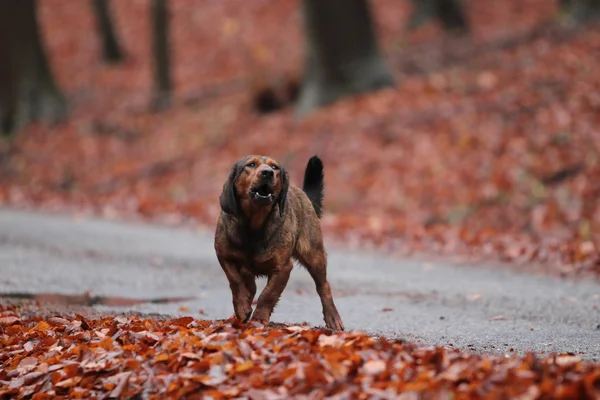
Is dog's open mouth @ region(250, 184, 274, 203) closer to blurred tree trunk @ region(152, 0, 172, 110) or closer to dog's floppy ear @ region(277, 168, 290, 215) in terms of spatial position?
dog's floppy ear @ region(277, 168, 290, 215)

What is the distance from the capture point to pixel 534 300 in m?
7.84

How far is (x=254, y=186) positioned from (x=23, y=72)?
2018cm

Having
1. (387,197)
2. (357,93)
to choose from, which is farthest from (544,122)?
(357,93)

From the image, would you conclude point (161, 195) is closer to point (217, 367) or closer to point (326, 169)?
point (326, 169)

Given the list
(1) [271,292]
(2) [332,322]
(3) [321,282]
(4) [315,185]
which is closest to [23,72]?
(4) [315,185]

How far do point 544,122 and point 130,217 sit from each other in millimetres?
7356

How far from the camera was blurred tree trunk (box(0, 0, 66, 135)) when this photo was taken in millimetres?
23750

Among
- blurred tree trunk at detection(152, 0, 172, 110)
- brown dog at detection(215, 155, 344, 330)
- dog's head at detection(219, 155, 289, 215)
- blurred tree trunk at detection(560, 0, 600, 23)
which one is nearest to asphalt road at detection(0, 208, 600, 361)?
brown dog at detection(215, 155, 344, 330)

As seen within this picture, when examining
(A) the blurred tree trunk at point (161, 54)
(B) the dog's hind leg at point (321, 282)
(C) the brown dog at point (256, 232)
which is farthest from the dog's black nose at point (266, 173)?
(A) the blurred tree trunk at point (161, 54)

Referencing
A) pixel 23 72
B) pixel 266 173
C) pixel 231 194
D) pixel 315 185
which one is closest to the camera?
pixel 266 173

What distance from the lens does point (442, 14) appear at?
25.0m

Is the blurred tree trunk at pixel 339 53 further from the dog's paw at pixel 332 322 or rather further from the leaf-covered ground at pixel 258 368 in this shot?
the leaf-covered ground at pixel 258 368

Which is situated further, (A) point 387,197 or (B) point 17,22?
(B) point 17,22

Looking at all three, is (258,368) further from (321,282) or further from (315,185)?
(315,185)
